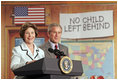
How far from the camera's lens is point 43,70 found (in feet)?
4.84

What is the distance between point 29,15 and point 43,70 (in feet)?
11.3

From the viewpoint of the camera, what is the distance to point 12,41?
4.80 meters

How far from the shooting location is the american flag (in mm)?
4809

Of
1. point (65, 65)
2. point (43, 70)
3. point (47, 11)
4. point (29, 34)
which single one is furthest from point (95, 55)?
point (43, 70)

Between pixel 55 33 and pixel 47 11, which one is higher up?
pixel 47 11

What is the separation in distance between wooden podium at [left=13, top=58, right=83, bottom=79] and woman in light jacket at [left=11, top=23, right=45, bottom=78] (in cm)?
23

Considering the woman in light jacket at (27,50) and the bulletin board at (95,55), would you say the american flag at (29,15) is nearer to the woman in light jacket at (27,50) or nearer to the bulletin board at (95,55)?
the bulletin board at (95,55)

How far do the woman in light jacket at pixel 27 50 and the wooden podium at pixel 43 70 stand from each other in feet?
0.77

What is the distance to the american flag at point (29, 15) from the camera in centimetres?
481

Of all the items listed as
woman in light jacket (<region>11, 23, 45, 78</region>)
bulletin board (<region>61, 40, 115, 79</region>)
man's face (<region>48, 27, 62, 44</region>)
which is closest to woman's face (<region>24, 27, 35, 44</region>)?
woman in light jacket (<region>11, 23, 45, 78</region>)

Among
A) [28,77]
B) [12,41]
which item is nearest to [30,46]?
[28,77]

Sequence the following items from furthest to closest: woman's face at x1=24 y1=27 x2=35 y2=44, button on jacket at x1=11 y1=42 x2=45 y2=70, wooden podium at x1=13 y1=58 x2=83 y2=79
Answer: woman's face at x1=24 y1=27 x2=35 y2=44, button on jacket at x1=11 y1=42 x2=45 y2=70, wooden podium at x1=13 y1=58 x2=83 y2=79

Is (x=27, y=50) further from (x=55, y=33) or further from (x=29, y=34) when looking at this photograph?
(x=55, y=33)

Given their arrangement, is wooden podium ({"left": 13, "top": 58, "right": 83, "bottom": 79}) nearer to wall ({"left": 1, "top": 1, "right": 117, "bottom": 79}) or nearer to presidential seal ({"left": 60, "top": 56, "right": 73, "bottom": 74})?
presidential seal ({"left": 60, "top": 56, "right": 73, "bottom": 74})
